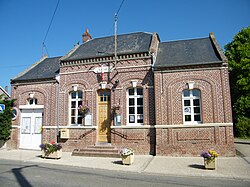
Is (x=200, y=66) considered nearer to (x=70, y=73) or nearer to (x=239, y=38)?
(x=70, y=73)

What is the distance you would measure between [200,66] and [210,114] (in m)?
2.59

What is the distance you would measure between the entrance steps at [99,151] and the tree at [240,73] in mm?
13844

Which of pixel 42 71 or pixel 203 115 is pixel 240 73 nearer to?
pixel 203 115

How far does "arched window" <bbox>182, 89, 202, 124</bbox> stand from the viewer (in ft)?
37.7

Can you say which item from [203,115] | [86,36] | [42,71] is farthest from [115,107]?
[86,36]

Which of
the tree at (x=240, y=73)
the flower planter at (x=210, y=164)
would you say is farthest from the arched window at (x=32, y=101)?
the tree at (x=240, y=73)

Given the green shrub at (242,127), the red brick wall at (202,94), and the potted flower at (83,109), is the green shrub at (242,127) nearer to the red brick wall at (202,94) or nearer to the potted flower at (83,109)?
the red brick wall at (202,94)

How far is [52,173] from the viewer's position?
7.73m

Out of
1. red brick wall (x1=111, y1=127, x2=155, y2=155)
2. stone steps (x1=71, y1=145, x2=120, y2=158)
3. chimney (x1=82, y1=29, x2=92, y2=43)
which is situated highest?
chimney (x1=82, y1=29, x2=92, y2=43)

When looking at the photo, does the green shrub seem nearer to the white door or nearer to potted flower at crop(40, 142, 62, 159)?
potted flower at crop(40, 142, 62, 159)

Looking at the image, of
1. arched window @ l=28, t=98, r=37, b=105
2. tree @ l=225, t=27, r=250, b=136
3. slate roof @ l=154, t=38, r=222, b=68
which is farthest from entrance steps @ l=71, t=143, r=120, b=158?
tree @ l=225, t=27, r=250, b=136

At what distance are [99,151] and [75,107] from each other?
3408 millimetres

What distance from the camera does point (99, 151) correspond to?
11.7 m

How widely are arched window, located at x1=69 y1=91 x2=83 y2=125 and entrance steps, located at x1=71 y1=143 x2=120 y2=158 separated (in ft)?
6.42
